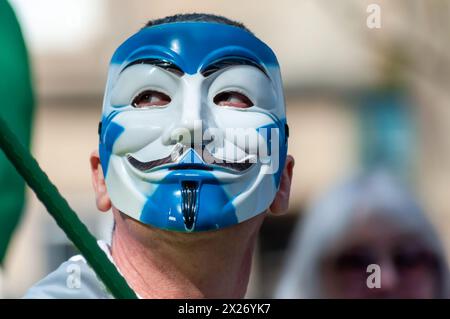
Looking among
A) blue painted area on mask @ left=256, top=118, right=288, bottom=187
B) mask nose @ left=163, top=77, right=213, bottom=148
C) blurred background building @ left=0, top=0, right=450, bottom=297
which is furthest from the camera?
blurred background building @ left=0, top=0, right=450, bottom=297

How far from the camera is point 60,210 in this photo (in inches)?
72.6

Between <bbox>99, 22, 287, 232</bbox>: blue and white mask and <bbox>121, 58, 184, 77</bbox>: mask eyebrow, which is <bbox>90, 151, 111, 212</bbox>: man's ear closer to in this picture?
<bbox>99, 22, 287, 232</bbox>: blue and white mask

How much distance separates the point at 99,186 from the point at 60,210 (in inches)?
12.1

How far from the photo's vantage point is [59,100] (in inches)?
273

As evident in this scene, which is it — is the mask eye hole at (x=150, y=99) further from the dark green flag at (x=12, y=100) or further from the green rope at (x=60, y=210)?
the dark green flag at (x=12, y=100)

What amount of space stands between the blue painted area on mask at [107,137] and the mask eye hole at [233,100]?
6.1 inches

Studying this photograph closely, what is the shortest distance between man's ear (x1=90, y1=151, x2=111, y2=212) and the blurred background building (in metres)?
2.20

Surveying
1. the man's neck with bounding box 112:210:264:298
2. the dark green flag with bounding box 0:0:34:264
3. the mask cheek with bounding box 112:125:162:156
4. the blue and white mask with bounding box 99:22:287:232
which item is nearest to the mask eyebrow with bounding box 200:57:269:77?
the blue and white mask with bounding box 99:22:287:232

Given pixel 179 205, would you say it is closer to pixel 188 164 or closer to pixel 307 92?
pixel 188 164

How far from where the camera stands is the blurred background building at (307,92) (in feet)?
16.3

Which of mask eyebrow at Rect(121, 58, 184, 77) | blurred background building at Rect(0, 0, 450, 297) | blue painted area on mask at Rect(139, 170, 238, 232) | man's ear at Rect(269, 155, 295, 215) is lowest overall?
blue painted area on mask at Rect(139, 170, 238, 232)

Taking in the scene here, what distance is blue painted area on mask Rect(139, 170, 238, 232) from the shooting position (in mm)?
1988
